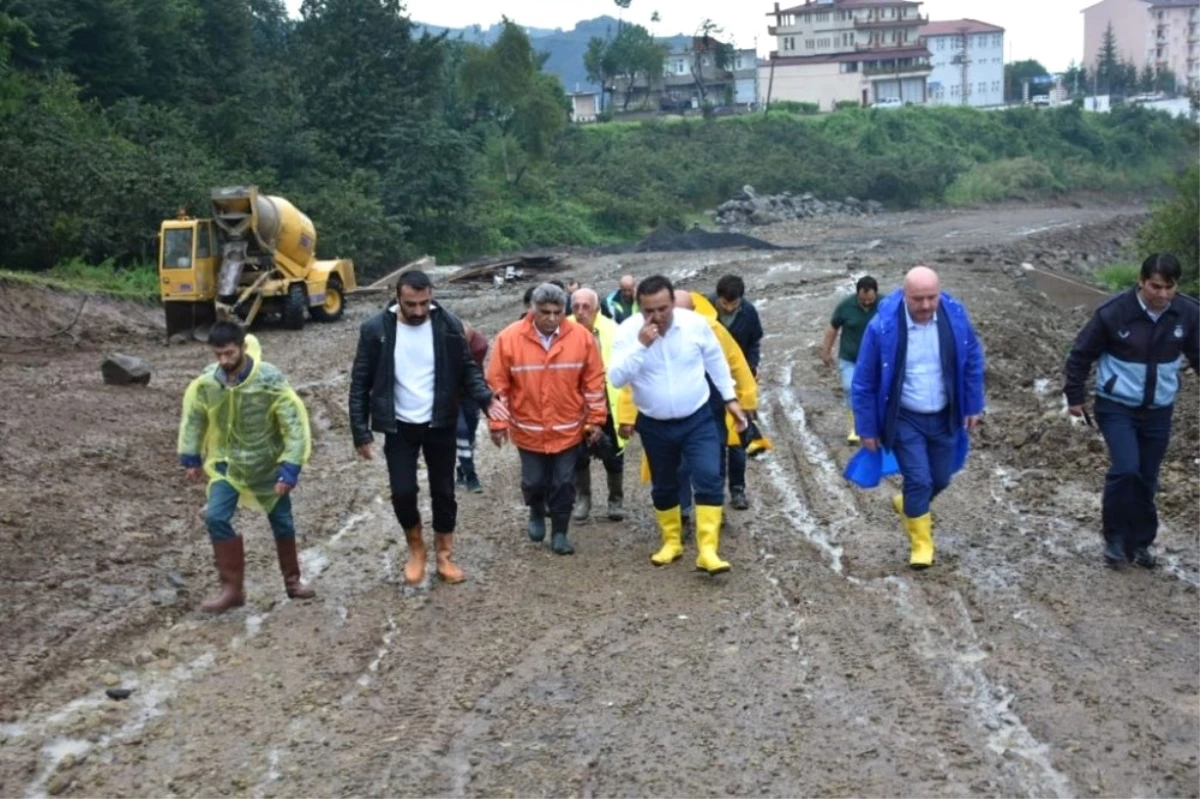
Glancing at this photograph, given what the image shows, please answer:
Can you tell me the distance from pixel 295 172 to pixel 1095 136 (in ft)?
218

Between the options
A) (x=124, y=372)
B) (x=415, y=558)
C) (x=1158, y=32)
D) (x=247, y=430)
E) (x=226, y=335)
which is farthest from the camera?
(x=1158, y=32)

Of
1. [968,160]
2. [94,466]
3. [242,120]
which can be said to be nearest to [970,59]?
[968,160]

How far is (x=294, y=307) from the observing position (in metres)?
24.6

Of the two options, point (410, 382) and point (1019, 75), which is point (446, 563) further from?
point (1019, 75)

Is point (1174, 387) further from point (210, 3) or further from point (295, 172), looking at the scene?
point (210, 3)

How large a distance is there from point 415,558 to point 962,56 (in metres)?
124

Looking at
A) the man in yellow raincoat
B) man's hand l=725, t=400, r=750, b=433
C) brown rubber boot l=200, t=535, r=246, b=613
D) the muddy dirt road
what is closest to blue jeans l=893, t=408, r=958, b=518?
the muddy dirt road

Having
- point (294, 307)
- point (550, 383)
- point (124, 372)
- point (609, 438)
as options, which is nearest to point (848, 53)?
point (294, 307)

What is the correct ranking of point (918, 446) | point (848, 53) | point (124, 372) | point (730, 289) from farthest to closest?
point (848, 53) < point (124, 372) < point (730, 289) < point (918, 446)

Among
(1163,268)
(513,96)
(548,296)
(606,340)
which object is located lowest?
(606,340)

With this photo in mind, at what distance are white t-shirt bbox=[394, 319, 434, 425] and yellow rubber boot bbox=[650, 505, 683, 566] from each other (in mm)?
1599

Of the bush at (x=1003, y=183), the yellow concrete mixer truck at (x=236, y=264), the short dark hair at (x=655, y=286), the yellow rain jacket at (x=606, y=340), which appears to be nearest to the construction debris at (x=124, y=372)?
the yellow concrete mixer truck at (x=236, y=264)

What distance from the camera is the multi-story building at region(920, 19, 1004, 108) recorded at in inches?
4840

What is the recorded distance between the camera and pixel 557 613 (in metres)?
7.39
